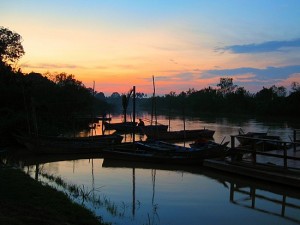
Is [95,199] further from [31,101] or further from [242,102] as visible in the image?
[242,102]

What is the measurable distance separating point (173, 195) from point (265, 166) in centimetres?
372

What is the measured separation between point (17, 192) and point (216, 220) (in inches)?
195

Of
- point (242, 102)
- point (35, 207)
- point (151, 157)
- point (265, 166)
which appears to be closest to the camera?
point (35, 207)

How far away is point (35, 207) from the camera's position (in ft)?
25.2

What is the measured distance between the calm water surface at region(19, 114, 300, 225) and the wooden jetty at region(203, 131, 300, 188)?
0.29 metres

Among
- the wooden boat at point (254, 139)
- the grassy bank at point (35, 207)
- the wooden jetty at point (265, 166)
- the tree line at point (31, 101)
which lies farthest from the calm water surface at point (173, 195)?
the tree line at point (31, 101)

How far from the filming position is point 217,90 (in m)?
114

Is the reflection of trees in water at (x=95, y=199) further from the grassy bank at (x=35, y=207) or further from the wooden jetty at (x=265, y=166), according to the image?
the wooden jetty at (x=265, y=166)

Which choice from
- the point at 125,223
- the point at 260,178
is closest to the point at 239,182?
the point at 260,178

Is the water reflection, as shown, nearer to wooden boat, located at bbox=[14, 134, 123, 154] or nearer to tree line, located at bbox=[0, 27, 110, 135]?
wooden boat, located at bbox=[14, 134, 123, 154]

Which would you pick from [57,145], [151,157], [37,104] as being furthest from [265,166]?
[37,104]

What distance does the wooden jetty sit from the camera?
12443mm

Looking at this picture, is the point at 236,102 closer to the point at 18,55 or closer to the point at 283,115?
the point at 283,115

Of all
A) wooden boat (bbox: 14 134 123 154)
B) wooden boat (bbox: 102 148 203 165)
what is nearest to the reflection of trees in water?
wooden boat (bbox: 102 148 203 165)
